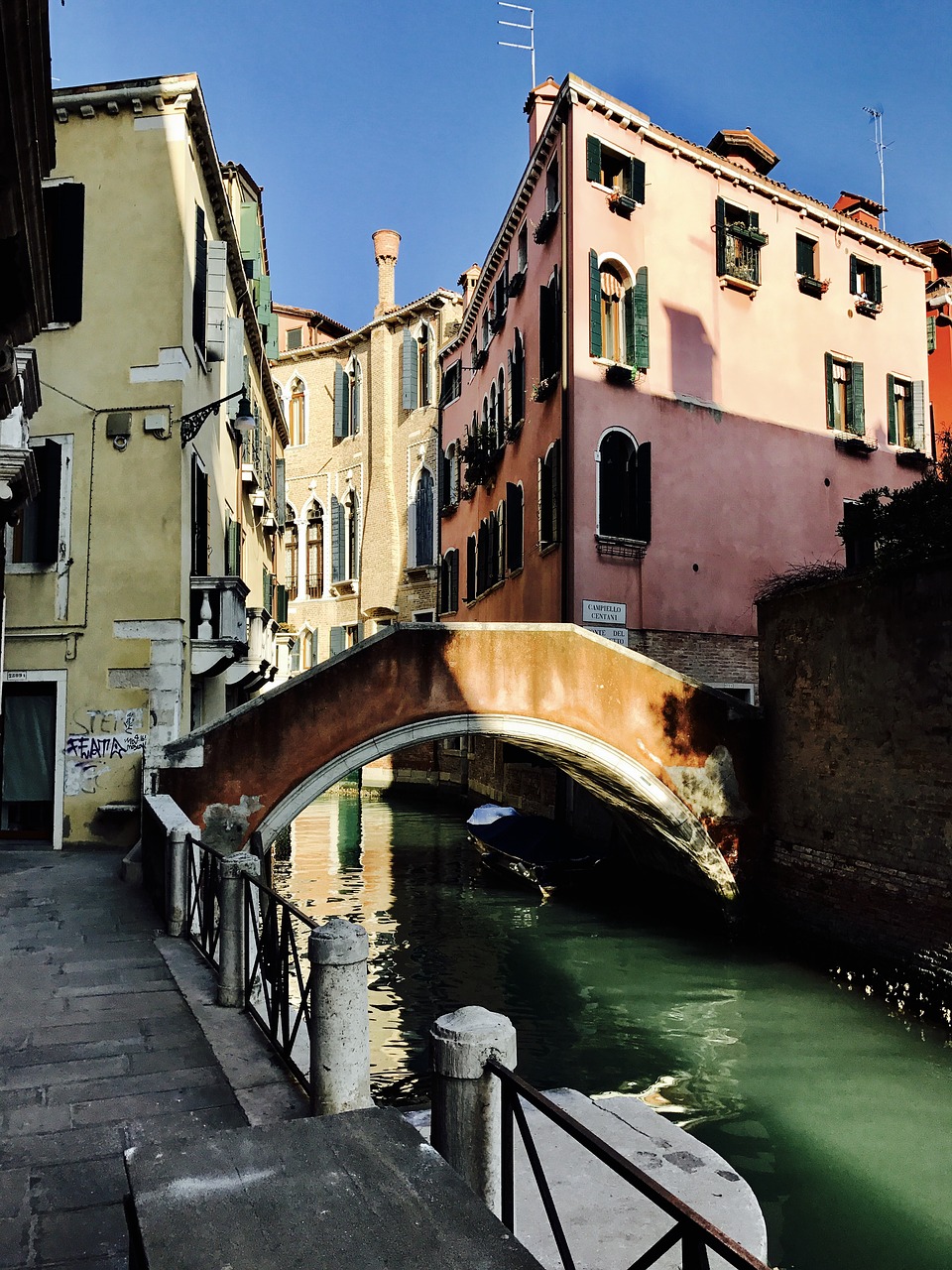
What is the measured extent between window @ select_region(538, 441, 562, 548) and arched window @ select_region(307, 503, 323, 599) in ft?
45.6

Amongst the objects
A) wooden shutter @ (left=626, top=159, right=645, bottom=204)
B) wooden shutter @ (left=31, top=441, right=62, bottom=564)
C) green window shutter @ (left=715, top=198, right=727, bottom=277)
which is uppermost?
wooden shutter @ (left=626, top=159, right=645, bottom=204)

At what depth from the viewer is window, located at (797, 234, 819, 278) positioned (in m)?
16.0

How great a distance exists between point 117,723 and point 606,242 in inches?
358

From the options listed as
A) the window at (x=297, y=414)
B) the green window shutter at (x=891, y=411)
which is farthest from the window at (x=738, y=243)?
the window at (x=297, y=414)

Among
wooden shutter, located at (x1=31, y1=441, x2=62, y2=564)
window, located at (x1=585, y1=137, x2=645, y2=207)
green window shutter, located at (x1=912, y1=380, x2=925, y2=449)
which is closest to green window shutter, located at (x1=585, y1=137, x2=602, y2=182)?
window, located at (x1=585, y1=137, x2=645, y2=207)

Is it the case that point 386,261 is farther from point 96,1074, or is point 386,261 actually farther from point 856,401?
point 96,1074

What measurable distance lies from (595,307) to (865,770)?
→ 720 centimetres

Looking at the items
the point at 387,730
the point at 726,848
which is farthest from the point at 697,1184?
the point at 726,848

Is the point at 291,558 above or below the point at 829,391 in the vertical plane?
below

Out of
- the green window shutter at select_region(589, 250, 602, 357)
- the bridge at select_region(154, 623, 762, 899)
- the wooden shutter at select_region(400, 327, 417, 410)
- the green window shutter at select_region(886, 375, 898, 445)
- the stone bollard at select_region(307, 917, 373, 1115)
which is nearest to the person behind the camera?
the stone bollard at select_region(307, 917, 373, 1115)

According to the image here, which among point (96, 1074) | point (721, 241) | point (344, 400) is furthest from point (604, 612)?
point (344, 400)

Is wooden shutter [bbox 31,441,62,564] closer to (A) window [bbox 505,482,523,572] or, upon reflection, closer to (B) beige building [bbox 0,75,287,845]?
(B) beige building [bbox 0,75,287,845]

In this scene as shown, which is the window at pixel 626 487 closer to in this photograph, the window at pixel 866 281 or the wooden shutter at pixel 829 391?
the wooden shutter at pixel 829 391

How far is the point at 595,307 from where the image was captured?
13.6 m
